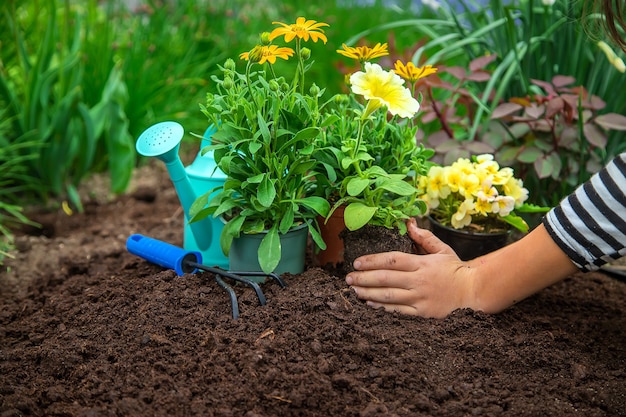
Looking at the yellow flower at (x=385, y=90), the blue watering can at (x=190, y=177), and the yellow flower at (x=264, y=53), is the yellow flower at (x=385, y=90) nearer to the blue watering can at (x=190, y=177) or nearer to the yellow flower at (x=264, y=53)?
the yellow flower at (x=264, y=53)

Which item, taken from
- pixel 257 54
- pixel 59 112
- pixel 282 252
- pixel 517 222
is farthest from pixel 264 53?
pixel 59 112

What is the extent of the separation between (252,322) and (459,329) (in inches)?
17.2

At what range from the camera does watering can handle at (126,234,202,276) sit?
170cm

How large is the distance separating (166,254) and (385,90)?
0.67 meters

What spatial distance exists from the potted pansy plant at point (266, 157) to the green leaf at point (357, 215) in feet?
0.20

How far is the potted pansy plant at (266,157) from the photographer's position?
1.50 meters

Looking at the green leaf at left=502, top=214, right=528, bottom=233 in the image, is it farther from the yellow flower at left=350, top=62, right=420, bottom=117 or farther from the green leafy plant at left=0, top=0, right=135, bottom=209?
the green leafy plant at left=0, top=0, right=135, bottom=209

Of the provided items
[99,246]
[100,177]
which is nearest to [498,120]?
[99,246]

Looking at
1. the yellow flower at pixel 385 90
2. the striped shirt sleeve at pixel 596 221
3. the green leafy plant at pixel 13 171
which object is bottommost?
the green leafy plant at pixel 13 171

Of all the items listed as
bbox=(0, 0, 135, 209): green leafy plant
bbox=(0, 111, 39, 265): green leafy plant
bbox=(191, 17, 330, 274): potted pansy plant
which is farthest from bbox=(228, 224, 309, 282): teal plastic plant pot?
bbox=(0, 0, 135, 209): green leafy plant

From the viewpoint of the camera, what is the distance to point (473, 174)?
1798 millimetres

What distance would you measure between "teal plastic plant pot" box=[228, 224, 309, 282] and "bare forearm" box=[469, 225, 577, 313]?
405 mm

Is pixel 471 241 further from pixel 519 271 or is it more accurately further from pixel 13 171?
pixel 13 171

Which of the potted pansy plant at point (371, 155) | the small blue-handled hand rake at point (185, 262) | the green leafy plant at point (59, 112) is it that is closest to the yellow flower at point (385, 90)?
the potted pansy plant at point (371, 155)
